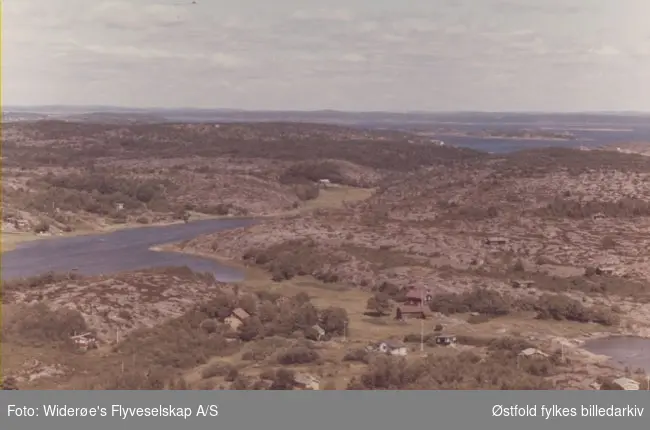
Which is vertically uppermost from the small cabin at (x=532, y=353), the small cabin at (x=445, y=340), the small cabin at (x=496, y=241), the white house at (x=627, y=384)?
the small cabin at (x=496, y=241)

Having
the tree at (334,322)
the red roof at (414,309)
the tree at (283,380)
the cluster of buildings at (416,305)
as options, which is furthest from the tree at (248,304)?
the tree at (283,380)

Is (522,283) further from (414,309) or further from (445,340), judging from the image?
(445,340)

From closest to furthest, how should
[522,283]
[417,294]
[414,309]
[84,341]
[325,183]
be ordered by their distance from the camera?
1. [84,341]
2. [414,309]
3. [417,294]
4. [522,283]
5. [325,183]

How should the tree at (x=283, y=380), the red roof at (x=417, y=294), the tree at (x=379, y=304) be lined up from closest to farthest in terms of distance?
the tree at (x=283, y=380)
the tree at (x=379, y=304)
the red roof at (x=417, y=294)

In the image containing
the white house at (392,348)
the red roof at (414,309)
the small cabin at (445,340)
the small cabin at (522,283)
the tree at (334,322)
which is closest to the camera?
the white house at (392,348)

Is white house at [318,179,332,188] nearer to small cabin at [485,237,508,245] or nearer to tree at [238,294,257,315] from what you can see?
small cabin at [485,237,508,245]

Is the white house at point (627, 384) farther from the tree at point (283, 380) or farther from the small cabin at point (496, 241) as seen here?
the small cabin at point (496, 241)

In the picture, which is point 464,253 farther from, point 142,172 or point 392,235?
point 142,172

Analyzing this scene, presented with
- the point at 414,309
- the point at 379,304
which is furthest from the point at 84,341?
the point at 414,309

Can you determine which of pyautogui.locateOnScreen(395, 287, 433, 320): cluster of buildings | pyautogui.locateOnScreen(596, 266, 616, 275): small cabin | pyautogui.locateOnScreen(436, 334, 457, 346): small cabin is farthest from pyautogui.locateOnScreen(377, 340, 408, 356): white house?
pyautogui.locateOnScreen(596, 266, 616, 275): small cabin
